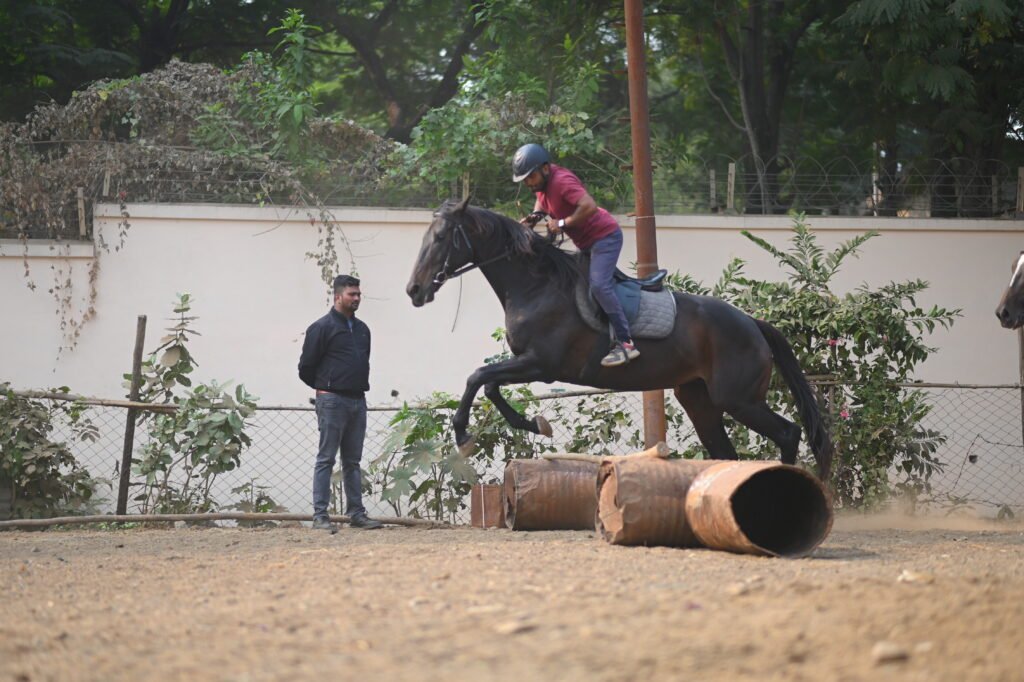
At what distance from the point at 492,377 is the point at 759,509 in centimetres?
206

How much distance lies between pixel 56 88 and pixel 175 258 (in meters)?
7.43

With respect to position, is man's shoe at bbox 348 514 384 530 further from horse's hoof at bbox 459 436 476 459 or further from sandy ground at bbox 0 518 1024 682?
sandy ground at bbox 0 518 1024 682

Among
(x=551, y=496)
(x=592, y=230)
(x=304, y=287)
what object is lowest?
(x=551, y=496)

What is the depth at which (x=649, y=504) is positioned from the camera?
735 centimetres

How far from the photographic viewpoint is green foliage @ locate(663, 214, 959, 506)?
11.0 meters

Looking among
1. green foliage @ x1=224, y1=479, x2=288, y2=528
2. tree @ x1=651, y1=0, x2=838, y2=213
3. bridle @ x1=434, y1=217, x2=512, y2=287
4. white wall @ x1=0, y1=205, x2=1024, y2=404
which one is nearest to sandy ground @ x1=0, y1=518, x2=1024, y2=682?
bridle @ x1=434, y1=217, x2=512, y2=287

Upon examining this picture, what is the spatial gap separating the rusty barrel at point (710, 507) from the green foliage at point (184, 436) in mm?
4243

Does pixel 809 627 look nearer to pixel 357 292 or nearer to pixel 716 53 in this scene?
pixel 357 292

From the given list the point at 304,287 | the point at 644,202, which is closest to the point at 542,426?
the point at 644,202

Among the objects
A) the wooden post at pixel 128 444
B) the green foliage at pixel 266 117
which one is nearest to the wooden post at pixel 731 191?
the green foliage at pixel 266 117

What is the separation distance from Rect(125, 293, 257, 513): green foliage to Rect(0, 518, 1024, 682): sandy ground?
323 centimetres

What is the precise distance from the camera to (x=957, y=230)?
1384 cm

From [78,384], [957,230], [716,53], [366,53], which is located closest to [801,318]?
[957,230]

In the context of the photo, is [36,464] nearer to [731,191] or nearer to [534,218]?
[534,218]
